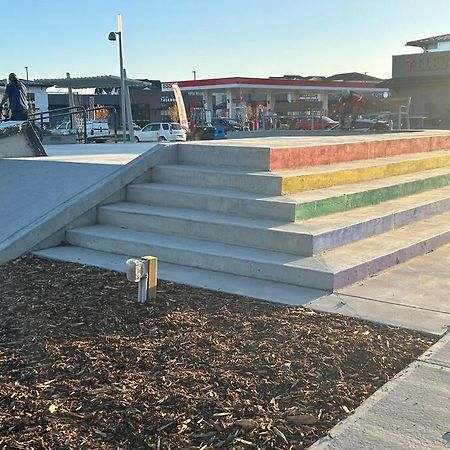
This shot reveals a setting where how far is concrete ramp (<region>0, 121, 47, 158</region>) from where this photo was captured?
9.49m

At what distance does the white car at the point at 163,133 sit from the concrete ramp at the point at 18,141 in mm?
27477

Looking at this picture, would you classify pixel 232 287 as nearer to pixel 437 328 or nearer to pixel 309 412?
pixel 437 328

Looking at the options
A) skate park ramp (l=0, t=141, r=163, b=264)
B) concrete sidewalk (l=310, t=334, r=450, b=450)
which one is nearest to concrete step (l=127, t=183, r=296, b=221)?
skate park ramp (l=0, t=141, r=163, b=264)

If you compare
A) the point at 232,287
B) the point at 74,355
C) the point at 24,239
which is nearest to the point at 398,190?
the point at 232,287

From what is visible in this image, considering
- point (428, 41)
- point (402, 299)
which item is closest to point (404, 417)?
point (402, 299)

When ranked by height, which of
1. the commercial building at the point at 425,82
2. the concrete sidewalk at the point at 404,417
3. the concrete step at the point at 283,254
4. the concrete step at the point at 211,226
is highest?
the commercial building at the point at 425,82

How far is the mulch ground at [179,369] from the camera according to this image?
2973mm

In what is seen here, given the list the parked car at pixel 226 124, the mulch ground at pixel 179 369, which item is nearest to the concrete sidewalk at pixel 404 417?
the mulch ground at pixel 179 369

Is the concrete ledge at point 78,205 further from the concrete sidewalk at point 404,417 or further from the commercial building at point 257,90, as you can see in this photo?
the commercial building at point 257,90

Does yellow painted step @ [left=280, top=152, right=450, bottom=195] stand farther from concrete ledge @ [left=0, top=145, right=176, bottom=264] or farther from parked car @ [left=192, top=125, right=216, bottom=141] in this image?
parked car @ [left=192, top=125, right=216, bottom=141]

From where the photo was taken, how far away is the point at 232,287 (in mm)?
5293

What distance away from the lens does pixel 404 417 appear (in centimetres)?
304

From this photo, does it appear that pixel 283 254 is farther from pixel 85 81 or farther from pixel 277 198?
pixel 85 81

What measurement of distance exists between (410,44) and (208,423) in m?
47.3
